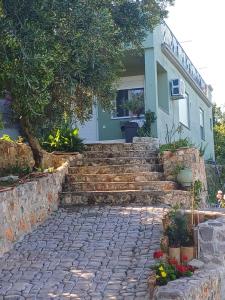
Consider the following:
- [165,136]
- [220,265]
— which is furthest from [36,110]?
[165,136]

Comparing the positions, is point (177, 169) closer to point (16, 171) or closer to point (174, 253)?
point (16, 171)

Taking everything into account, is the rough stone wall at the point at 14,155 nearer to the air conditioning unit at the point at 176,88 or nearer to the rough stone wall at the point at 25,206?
the rough stone wall at the point at 25,206

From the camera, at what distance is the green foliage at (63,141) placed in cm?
1318

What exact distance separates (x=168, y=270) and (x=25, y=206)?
3.64 meters

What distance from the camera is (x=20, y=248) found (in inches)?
317

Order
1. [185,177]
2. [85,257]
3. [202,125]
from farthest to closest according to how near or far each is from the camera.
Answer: [202,125] → [185,177] → [85,257]

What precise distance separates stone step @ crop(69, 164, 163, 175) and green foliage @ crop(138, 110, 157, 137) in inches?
105

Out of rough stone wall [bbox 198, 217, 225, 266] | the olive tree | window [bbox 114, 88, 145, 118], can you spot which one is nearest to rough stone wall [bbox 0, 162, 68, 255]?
the olive tree

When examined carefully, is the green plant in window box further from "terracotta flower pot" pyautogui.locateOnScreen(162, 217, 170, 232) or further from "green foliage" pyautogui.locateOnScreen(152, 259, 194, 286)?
"green foliage" pyautogui.locateOnScreen(152, 259, 194, 286)

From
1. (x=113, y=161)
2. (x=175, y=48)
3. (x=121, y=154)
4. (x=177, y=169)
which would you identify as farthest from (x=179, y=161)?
(x=175, y=48)

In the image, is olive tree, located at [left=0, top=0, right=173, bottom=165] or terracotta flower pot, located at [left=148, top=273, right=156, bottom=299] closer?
terracotta flower pot, located at [left=148, top=273, right=156, bottom=299]

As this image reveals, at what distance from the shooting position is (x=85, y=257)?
740 cm

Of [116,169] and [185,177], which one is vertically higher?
[116,169]

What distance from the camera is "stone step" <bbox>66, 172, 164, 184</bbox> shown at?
11.6 m
